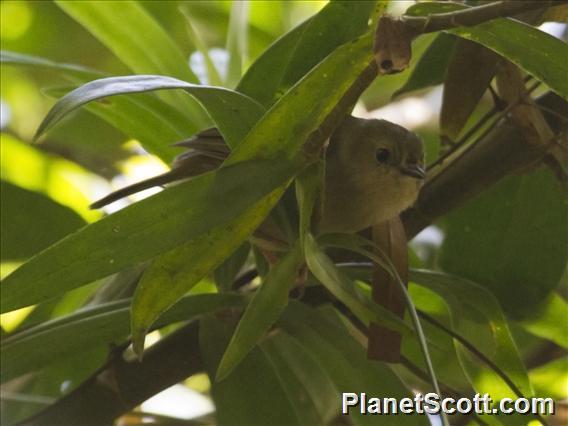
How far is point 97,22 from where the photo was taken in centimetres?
78

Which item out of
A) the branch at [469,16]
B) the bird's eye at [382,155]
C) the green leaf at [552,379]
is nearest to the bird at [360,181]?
the bird's eye at [382,155]

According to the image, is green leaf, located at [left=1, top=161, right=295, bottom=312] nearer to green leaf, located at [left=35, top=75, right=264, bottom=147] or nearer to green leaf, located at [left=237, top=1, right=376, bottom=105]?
green leaf, located at [left=35, top=75, right=264, bottom=147]

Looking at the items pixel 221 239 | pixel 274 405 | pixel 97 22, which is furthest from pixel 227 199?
pixel 97 22

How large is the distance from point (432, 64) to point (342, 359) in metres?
0.28

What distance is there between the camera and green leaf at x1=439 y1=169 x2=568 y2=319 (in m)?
0.75

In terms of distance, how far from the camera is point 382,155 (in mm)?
765

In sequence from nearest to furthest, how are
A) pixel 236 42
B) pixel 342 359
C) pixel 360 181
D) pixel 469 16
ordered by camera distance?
pixel 469 16
pixel 342 359
pixel 360 181
pixel 236 42

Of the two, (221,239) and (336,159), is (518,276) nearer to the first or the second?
(336,159)

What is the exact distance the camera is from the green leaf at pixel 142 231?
1.54 feet

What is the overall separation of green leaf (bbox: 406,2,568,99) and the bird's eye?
0.27 meters

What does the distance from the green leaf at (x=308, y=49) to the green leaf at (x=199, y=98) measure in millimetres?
107

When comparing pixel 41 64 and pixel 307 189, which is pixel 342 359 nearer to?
pixel 307 189

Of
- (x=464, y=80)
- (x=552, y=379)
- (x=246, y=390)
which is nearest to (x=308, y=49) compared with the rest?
(x=464, y=80)

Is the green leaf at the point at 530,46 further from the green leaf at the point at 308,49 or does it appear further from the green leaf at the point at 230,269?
the green leaf at the point at 230,269
